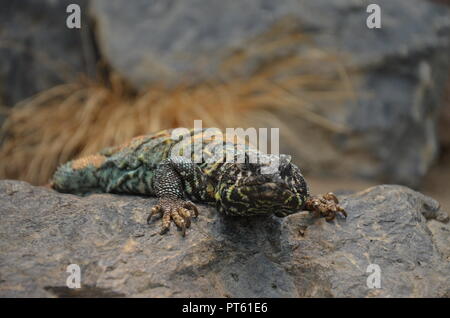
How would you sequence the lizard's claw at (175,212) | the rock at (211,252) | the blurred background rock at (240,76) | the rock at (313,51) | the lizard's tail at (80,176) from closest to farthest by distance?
the rock at (211,252)
the lizard's claw at (175,212)
the lizard's tail at (80,176)
the blurred background rock at (240,76)
the rock at (313,51)

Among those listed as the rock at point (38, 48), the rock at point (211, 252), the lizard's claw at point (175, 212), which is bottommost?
the rock at point (211, 252)

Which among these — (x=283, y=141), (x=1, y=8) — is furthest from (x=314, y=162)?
(x=1, y=8)

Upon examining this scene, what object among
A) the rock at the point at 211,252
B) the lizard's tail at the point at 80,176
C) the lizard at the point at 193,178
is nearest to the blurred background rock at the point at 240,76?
the lizard's tail at the point at 80,176

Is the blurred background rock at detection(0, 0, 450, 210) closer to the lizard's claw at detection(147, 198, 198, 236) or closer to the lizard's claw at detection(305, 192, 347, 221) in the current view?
the lizard's claw at detection(305, 192, 347, 221)

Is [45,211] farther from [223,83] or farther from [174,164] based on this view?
[223,83]

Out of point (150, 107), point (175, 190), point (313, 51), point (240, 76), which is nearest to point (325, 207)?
point (175, 190)

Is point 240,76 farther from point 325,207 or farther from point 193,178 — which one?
point 325,207

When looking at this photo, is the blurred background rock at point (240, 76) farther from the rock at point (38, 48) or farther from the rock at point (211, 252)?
the rock at point (211, 252)
